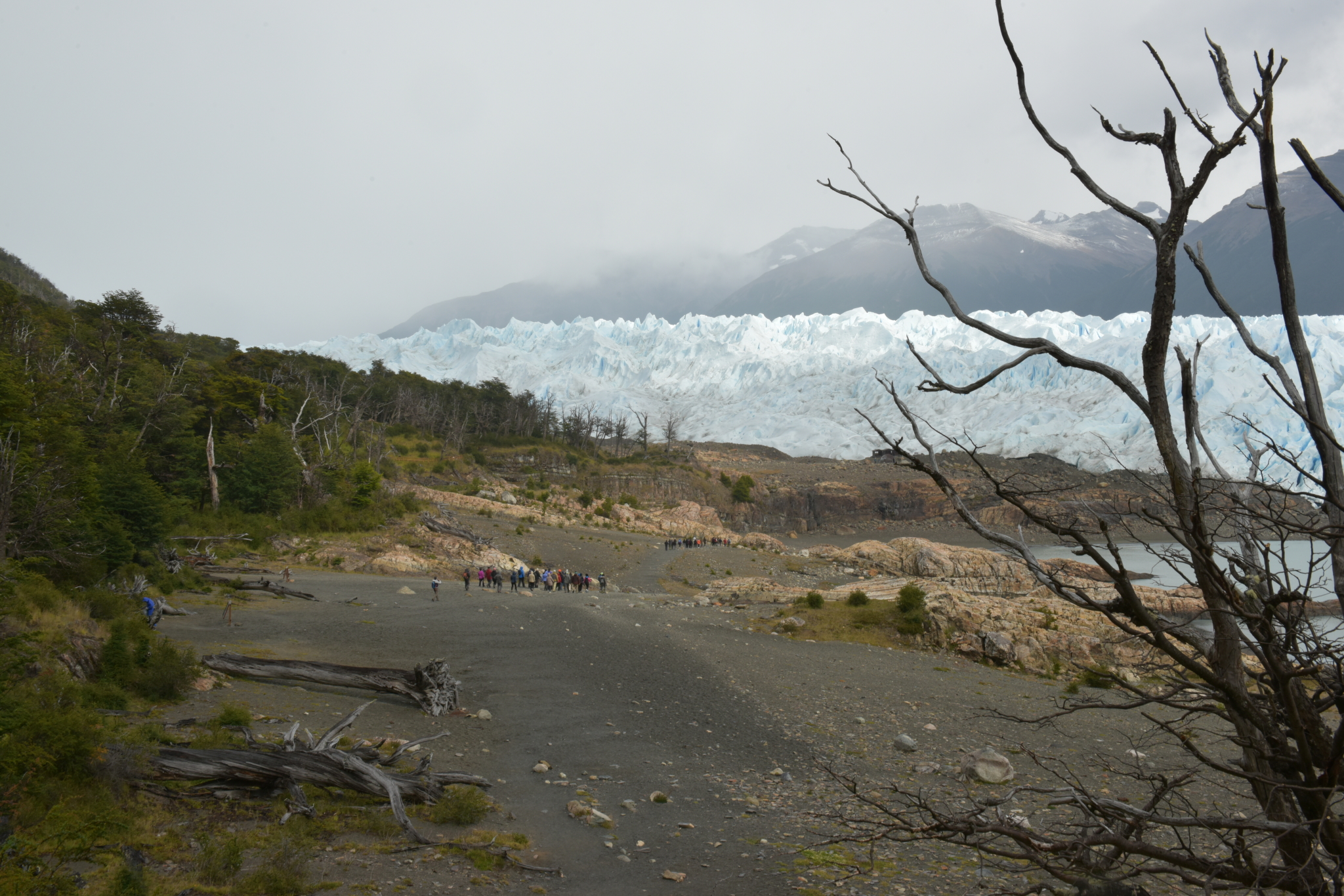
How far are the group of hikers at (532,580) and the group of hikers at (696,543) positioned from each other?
44.5ft

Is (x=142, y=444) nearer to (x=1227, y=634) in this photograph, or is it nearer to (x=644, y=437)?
(x=1227, y=634)

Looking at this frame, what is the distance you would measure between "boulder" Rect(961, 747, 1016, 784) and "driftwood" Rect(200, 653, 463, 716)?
8.26 metres

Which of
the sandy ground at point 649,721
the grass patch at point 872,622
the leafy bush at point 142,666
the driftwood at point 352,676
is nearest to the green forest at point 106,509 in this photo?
the leafy bush at point 142,666

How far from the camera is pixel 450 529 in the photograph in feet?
108

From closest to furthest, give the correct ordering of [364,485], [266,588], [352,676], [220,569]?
1. [352,676]
2. [266,588]
3. [220,569]
4. [364,485]

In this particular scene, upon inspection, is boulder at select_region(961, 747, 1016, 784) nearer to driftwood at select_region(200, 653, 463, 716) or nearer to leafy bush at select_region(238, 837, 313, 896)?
leafy bush at select_region(238, 837, 313, 896)

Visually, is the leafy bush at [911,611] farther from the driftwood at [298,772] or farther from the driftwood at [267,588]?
the driftwood at [267,588]

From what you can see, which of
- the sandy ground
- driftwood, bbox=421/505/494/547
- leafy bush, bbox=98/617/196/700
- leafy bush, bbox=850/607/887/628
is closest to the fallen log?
the sandy ground

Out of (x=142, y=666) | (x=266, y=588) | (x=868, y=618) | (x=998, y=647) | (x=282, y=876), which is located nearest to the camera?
(x=282, y=876)

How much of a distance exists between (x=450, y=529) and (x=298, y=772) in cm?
2600

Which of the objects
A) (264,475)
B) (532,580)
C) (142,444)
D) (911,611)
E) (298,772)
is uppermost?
(142,444)

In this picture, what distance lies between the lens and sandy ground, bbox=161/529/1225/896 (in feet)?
23.7

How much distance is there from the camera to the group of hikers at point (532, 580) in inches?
1003

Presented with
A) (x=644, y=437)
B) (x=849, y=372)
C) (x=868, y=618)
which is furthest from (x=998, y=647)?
(x=849, y=372)
